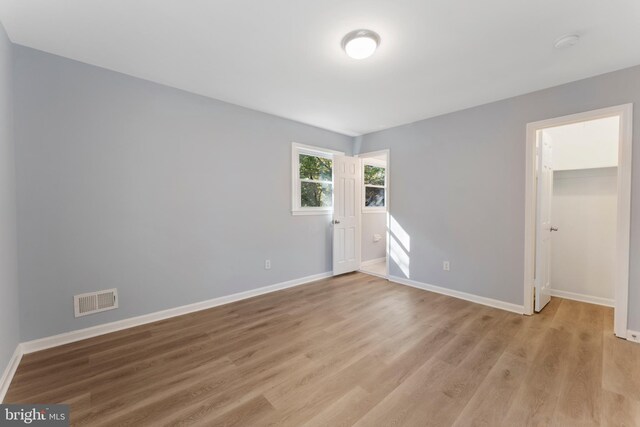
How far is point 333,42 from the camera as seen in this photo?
2.05 meters

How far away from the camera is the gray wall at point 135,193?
2168 mm

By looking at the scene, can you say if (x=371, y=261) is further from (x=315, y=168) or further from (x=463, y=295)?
(x=315, y=168)

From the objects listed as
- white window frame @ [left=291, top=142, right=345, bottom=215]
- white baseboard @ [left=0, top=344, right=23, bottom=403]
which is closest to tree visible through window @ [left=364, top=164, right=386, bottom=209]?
white window frame @ [left=291, top=142, right=345, bottom=215]

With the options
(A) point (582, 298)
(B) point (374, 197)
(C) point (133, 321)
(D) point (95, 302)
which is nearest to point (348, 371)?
(C) point (133, 321)

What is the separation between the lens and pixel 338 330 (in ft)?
8.44

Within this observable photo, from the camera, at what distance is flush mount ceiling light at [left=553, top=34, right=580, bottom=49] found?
6.38ft

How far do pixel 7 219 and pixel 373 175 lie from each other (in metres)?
5.31

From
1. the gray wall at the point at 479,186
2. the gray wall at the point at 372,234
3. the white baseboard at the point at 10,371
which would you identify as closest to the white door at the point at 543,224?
the gray wall at the point at 479,186

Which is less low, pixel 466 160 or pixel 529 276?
pixel 466 160

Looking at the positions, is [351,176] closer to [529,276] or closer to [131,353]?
[529,276]

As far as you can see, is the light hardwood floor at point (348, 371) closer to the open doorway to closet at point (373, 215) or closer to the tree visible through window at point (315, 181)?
the tree visible through window at point (315, 181)

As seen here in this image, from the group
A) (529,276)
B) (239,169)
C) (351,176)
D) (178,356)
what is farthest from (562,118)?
(178,356)

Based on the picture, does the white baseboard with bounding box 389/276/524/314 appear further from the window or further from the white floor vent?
the white floor vent

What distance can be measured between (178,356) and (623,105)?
4529 millimetres
